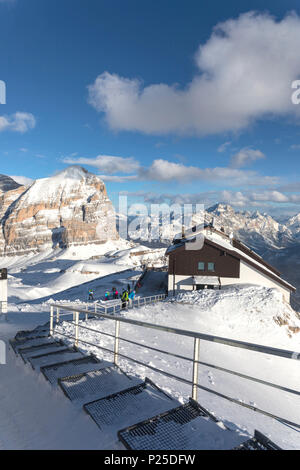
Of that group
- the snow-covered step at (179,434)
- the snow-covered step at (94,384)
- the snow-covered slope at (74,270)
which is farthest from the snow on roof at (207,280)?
the snow-covered step at (179,434)

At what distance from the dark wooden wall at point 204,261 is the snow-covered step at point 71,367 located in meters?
25.6

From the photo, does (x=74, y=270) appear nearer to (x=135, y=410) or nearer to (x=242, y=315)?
(x=242, y=315)

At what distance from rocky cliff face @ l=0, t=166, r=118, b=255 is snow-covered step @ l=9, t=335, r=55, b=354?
148 meters

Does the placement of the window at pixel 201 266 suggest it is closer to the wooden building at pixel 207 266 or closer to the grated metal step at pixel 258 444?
the wooden building at pixel 207 266

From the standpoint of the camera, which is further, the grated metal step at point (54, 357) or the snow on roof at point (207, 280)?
the snow on roof at point (207, 280)

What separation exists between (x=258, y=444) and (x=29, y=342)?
22.0 ft

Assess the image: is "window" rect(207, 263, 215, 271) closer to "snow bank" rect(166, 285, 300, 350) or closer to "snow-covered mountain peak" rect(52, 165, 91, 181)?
"snow bank" rect(166, 285, 300, 350)

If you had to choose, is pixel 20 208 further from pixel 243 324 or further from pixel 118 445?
pixel 118 445

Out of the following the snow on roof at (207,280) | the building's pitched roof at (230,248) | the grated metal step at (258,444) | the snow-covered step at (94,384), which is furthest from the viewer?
the building's pitched roof at (230,248)

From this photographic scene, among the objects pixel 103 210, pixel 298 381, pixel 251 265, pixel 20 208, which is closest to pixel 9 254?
pixel 20 208

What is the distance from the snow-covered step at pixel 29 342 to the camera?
7.33 m

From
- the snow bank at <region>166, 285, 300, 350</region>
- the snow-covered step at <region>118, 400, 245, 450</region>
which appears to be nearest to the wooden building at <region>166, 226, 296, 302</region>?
the snow bank at <region>166, 285, 300, 350</region>
